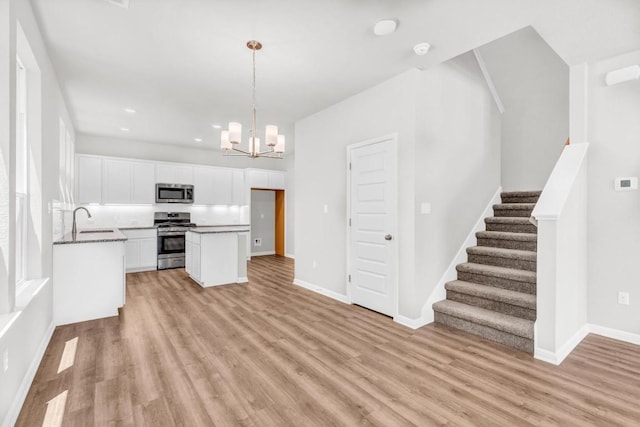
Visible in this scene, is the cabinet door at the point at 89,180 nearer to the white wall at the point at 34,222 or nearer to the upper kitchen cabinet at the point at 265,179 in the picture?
the white wall at the point at 34,222

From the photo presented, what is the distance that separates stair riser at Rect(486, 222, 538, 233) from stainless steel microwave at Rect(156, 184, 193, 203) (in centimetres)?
635

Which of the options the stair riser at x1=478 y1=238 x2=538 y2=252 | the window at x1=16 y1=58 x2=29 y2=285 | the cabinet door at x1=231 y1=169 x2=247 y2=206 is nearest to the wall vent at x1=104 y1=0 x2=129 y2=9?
the window at x1=16 y1=58 x2=29 y2=285

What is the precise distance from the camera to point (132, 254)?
6.41 meters

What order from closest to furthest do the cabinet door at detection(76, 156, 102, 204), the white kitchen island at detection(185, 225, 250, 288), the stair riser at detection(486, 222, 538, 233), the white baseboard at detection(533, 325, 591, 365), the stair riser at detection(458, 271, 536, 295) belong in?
the white baseboard at detection(533, 325, 591, 365), the stair riser at detection(458, 271, 536, 295), the stair riser at detection(486, 222, 538, 233), the white kitchen island at detection(185, 225, 250, 288), the cabinet door at detection(76, 156, 102, 204)

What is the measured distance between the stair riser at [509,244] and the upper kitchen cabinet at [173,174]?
6392mm

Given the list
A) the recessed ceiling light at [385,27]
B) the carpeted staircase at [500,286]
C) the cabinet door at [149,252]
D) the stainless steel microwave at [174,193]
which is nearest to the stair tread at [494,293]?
the carpeted staircase at [500,286]

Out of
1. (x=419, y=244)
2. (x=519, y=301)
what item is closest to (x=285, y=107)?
(x=419, y=244)

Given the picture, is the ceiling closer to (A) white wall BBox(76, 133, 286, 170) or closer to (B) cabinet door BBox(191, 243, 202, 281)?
(B) cabinet door BBox(191, 243, 202, 281)

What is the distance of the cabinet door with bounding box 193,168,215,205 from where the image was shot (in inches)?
297

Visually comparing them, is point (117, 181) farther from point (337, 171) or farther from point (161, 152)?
point (337, 171)

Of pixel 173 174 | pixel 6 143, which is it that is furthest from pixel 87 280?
pixel 173 174

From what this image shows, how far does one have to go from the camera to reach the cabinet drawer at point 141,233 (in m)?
6.40

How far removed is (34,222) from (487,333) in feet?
14.3

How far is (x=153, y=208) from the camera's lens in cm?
722
